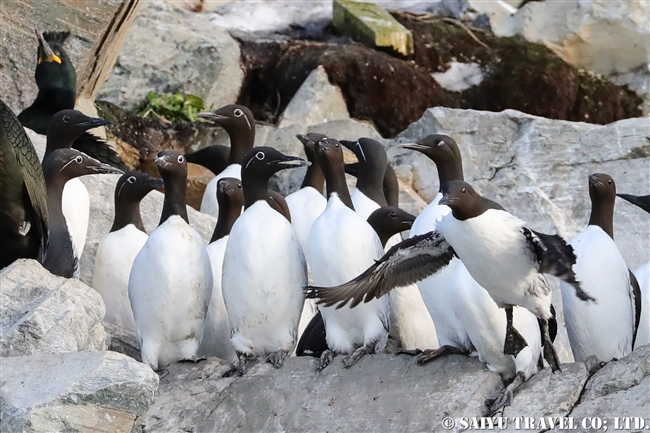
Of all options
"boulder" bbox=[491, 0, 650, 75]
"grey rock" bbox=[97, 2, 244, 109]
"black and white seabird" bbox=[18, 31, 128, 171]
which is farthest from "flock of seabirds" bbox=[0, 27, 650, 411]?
"boulder" bbox=[491, 0, 650, 75]

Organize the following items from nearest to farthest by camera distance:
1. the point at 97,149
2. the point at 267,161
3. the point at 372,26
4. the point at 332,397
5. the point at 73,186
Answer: the point at 332,397
the point at 267,161
the point at 73,186
the point at 97,149
the point at 372,26

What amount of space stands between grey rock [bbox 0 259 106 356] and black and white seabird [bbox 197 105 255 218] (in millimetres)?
3420

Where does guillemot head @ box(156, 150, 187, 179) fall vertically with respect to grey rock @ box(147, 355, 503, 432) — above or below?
above

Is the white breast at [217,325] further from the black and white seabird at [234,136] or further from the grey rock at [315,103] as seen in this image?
the grey rock at [315,103]

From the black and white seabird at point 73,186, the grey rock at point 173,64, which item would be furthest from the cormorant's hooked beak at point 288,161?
the grey rock at point 173,64

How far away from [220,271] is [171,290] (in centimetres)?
68

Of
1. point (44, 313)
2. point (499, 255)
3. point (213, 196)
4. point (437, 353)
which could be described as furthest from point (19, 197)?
point (213, 196)

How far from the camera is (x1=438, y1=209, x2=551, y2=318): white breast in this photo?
5352 millimetres

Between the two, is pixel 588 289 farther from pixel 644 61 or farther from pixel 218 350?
pixel 644 61

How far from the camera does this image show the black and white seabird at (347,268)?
6.43m

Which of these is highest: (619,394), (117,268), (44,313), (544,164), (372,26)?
(619,394)

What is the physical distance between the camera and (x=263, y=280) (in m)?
6.43

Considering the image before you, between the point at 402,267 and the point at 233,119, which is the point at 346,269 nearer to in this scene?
the point at 402,267

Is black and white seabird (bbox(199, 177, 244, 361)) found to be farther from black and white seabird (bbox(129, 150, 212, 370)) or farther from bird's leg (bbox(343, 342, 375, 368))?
bird's leg (bbox(343, 342, 375, 368))
